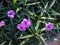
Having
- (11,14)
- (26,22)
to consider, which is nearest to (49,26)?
(26,22)

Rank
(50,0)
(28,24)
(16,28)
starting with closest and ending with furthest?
(28,24)
(16,28)
(50,0)

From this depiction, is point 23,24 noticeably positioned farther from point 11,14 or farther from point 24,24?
point 11,14

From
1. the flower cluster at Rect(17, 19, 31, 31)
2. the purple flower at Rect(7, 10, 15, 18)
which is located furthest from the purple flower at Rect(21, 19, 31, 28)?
the purple flower at Rect(7, 10, 15, 18)

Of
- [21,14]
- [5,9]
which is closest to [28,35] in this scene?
[21,14]

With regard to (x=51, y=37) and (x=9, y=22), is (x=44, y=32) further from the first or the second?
(x=9, y=22)

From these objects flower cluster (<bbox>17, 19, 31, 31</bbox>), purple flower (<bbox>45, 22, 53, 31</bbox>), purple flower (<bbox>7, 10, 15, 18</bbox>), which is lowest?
purple flower (<bbox>45, 22, 53, 31</bbox>)

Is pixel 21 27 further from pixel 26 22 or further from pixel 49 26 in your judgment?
pixel 49 26

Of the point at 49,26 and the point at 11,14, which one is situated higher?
the point at 11,14

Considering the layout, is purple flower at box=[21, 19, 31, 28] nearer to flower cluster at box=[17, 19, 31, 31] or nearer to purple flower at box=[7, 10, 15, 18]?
flower cluster at box=[17, 19, 31, 31]

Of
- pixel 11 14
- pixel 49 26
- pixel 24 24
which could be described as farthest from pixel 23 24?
pixel 49 26

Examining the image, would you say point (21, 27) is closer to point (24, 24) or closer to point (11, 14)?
point (24, 24)

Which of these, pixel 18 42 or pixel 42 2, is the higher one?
pixel 42 2
